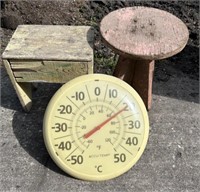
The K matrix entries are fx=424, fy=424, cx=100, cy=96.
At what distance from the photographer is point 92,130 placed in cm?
209

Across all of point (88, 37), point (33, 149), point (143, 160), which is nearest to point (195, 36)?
point (88, 37)

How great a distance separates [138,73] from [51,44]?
1.75 feet

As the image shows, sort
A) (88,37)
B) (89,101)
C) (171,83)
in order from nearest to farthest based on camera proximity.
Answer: (89,101)
(88,37)
(171,83)

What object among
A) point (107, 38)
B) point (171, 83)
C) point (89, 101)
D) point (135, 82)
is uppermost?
point (107, 38)

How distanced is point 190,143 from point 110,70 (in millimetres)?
836

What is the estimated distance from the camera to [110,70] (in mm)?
2934

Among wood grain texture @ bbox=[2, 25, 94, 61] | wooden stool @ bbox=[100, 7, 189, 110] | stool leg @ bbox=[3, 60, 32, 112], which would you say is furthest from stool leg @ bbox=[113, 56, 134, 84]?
stool leg @ bbox=[3, 60, 32, 112]

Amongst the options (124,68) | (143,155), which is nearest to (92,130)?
(143,155)

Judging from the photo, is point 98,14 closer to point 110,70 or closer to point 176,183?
point 110,70

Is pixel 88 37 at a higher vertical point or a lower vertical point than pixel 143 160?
higher

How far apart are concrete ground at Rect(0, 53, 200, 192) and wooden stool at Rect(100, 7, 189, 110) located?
0.21 m

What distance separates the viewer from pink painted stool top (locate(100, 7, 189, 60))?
6.95ft

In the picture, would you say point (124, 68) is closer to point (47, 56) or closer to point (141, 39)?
point (141, 39)

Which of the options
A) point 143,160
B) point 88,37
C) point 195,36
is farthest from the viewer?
point 195,36
